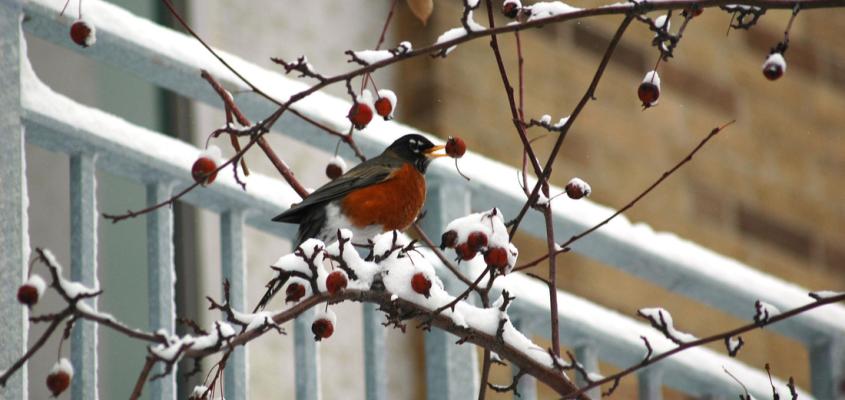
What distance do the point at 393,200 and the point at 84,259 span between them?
72 cm

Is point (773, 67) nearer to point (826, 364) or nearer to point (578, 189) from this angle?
point (578, 189)

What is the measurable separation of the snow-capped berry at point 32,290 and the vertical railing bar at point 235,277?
66 cm

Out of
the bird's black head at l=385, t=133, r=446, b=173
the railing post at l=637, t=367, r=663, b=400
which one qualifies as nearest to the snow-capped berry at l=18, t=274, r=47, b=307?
the bird's black head at l=385, t=133, r=446, b=173

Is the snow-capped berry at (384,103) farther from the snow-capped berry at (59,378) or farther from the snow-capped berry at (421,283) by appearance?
the snow-capped berry at (59,378)

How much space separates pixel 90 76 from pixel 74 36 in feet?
7.14

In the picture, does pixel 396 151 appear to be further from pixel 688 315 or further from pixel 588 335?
pixel 688 315

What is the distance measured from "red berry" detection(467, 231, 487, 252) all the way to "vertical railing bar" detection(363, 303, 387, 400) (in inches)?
29.6

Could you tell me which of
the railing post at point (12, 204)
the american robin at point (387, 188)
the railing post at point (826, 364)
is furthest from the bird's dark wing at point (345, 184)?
the railing post at point (826, 364)

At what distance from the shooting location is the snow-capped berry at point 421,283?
5.84ft

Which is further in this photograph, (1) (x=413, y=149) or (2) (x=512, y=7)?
(1) (x=413, y=149)

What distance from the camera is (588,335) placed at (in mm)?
2883

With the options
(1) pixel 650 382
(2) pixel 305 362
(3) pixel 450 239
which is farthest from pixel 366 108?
(1) pixel 650 382

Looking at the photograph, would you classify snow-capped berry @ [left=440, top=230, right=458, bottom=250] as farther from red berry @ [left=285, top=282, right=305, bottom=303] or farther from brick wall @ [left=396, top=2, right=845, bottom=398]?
brick wall @ [left=396, top=2, right=845, bottom=398]

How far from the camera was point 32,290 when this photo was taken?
5.34ft
